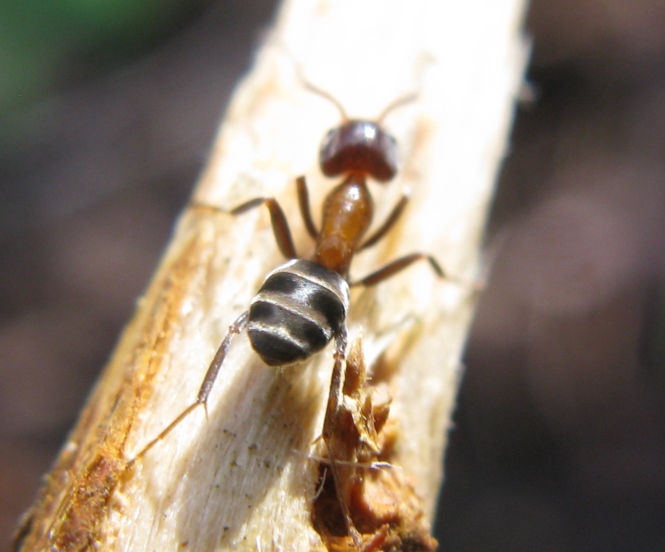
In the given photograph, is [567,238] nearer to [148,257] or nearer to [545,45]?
[545,45]

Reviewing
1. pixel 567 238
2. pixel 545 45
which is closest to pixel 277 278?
pixel 567 238

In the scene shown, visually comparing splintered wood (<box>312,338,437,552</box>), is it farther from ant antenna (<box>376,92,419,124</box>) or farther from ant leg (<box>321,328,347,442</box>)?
ant antenna (<box>376,92,419,124</box>)

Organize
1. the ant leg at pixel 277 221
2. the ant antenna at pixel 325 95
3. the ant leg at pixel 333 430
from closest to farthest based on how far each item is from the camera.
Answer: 1. the ant leg at pixel 333 430
2. the ant leg at pixel 277 221
3. the ant antenna at pixel 325 95

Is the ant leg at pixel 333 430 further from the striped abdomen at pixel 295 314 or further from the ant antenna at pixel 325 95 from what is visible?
the ant antenna at pixel 325 95

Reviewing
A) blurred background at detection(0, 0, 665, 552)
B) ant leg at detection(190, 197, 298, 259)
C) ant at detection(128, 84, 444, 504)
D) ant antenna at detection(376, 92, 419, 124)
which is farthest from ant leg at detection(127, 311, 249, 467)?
blurred background at detection(0, 0, 665, 552)

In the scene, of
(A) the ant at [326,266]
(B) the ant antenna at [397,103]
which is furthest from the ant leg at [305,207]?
(B) the ant antenna at [397,103]

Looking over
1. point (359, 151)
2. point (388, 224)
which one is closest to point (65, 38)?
point (359, 151)
